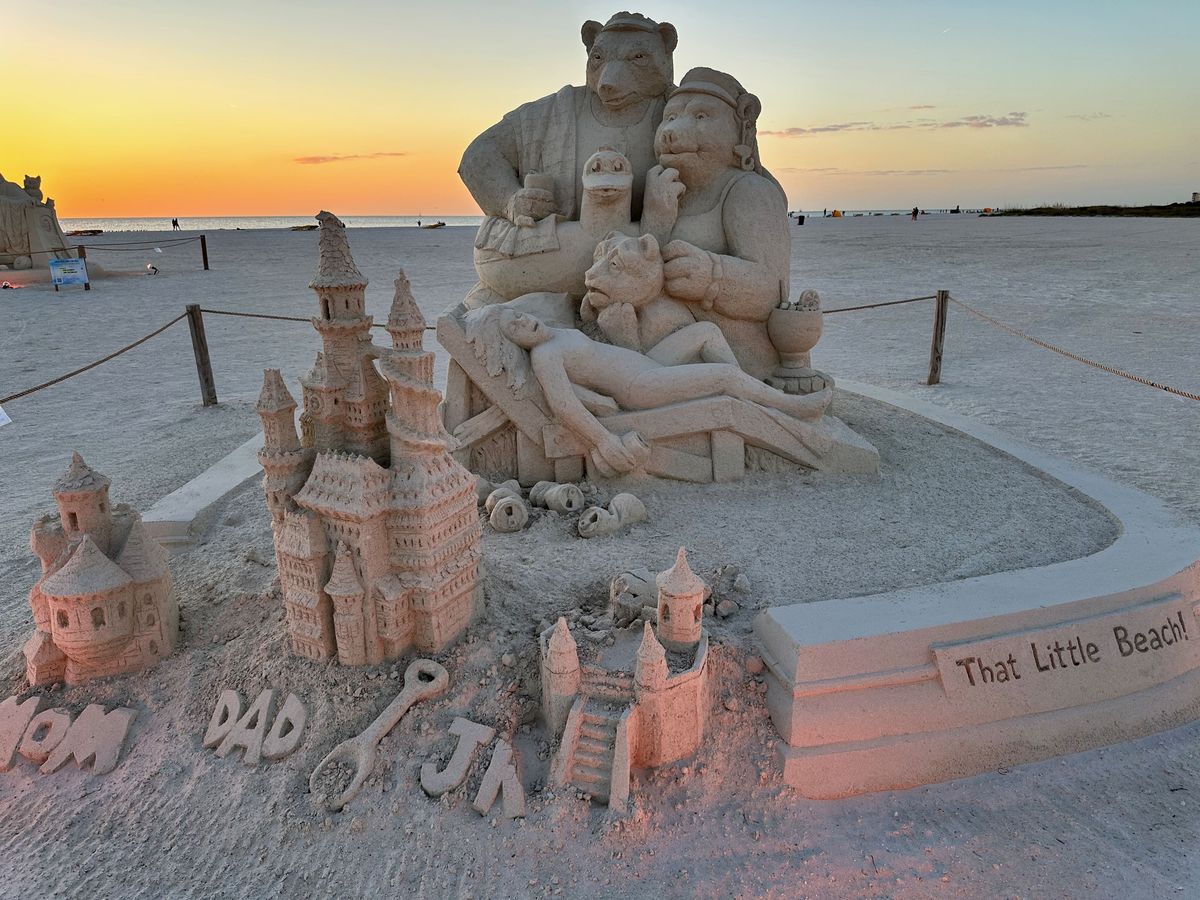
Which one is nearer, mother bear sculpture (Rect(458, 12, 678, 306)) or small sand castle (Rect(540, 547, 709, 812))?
small sand castle (Rect(540, 547, 709, 812))

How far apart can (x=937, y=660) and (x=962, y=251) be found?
23.7 m

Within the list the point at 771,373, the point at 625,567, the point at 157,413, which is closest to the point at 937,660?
the point at 625,567

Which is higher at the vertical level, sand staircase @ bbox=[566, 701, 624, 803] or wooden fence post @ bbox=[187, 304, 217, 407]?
wooden fence post @ bbox=[187, 304, 217, 407]

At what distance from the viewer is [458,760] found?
8.61 ft

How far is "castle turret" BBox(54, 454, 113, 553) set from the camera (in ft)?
10.1

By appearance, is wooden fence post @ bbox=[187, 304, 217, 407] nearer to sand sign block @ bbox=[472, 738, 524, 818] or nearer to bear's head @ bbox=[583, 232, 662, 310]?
bear's head @ bbox=[583, 232, 662, 310]

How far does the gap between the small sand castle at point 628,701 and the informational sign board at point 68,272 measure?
54.1 ft

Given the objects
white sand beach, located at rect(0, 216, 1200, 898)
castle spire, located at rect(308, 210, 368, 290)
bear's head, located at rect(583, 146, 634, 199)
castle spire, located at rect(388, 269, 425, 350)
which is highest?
bear's head, located at rect(583, 146, 634, 199)

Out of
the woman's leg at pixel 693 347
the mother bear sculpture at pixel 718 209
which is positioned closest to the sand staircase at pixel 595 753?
the woman's leg at pixel 693 347

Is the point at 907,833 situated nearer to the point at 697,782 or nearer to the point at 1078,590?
the point at 697,782

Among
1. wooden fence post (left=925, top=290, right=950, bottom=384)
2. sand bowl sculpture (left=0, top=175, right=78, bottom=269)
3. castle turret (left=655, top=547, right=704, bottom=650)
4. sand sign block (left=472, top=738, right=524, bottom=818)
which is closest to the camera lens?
sand sign block (left=472, top=738, right=524, bottom=818)

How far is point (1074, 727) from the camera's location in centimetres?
290

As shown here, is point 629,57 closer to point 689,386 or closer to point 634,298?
point 634,298

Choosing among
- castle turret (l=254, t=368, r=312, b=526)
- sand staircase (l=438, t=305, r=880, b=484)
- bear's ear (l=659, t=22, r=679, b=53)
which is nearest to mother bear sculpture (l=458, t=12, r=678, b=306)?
bear's ear (l=659, t=22, r=679, b=53)
